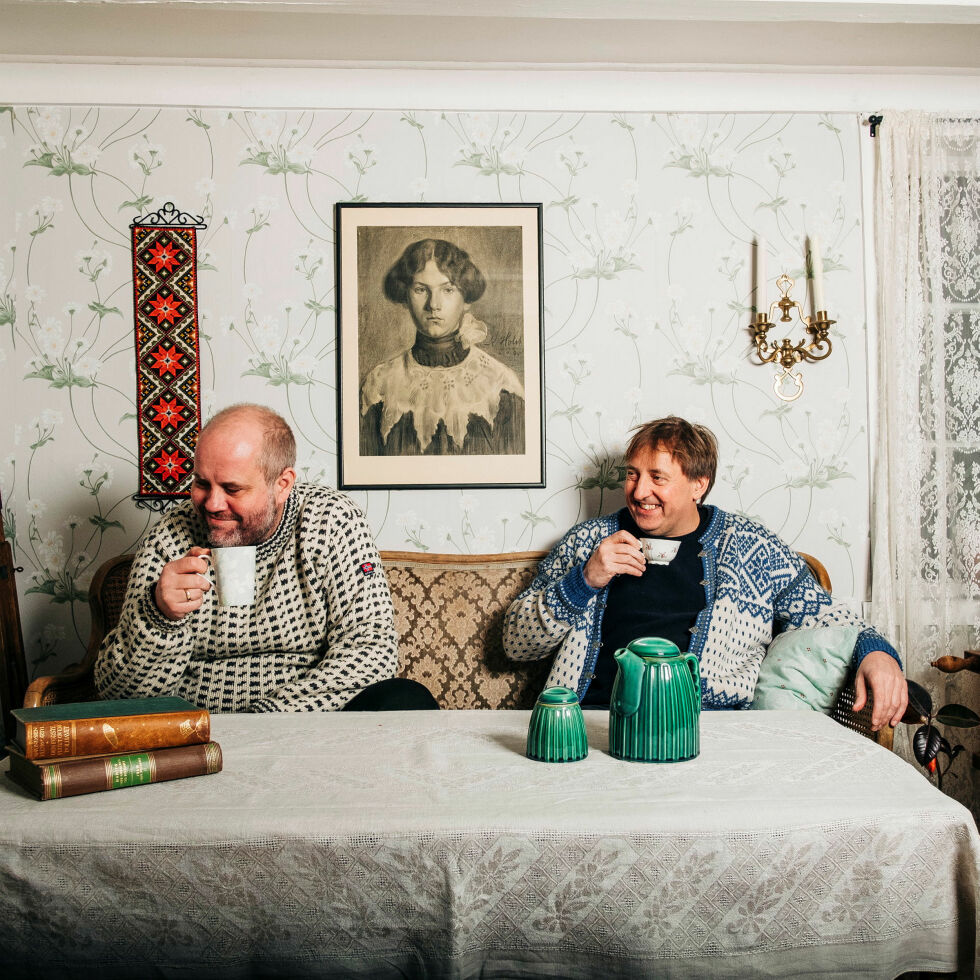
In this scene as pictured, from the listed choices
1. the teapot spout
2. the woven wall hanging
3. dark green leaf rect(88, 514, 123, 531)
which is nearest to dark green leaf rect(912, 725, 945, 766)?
the teapot spout

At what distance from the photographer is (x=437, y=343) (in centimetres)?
283

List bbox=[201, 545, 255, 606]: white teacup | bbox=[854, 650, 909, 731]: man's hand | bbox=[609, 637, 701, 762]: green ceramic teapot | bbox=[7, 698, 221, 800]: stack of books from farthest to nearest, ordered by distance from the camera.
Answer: bbox=[854, 650, 909, 731]: man's hand
bbox=[201, 545, 255, 606]: white teacup
bbox=[609, 637, 701, 762]: green ceramic teapot
bbox=[7, 698, 221, 800]: stack of books

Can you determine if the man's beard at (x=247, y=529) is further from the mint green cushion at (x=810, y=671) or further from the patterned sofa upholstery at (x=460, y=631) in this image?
the mint green cushion at (x=810, y=671)

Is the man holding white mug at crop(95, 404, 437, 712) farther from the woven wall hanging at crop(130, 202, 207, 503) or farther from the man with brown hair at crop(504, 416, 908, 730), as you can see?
the woven wall hanging at crop(130, 202, 207, 503)

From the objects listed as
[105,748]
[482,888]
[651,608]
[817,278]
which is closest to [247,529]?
[105,748]

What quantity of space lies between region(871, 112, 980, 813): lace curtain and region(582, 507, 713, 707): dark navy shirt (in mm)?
865

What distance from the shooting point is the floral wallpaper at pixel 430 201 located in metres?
2.79

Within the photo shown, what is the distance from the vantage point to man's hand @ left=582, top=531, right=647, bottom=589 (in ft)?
6.90

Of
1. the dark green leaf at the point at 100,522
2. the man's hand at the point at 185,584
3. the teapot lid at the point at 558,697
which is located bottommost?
the teapot lid at the point at 558,697

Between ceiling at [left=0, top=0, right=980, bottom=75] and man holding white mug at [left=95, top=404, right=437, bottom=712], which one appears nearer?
man holding white mug at [left=95, top=404, right=437, bottom=712]

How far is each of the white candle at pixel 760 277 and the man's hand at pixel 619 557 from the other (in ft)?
3.92

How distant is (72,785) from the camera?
1251 millimetres

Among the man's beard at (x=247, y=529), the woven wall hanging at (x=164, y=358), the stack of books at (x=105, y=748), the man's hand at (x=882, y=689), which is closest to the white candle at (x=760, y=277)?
the man's hand at (x=882, y=689)

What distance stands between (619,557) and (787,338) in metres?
1.23
